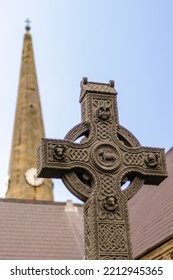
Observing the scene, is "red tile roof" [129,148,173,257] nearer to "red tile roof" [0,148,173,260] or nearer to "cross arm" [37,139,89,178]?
"red tile roof" [0,148,173,260]

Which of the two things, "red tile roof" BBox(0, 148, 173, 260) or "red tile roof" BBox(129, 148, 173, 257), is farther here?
"red tile roof" BBox(0, 148, 173, 260)

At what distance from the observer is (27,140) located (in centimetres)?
4350

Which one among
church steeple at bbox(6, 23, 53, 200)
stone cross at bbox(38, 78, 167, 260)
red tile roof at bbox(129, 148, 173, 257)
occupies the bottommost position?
stone cross at bbox(38, 78, 167, 260)

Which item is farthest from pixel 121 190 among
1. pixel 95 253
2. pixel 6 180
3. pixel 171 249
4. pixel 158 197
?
pixel 6 180

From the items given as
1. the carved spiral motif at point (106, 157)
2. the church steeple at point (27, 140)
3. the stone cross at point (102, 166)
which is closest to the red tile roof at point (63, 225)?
the stone cross at point (102, 166)

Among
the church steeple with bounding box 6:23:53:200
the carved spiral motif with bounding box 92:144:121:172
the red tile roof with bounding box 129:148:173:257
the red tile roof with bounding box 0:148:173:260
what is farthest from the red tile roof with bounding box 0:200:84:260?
the church steeple with bounding box 6:23:53:200

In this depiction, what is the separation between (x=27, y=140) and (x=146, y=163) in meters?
37.4

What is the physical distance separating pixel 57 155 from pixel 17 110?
4126 centimetres

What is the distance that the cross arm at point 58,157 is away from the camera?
5.99 meters

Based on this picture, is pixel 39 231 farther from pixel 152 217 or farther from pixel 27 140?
pixel 27 140

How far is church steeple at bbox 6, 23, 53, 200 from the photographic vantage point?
40625mm

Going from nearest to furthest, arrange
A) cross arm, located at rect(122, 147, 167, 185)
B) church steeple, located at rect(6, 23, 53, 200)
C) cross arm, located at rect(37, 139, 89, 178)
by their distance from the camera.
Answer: cross arm, located at rect(37, 139, 89, 178), cross arm, located at rect(122, 147, 167, 185), church steeple, located at rect(6, 23, 53, 200)

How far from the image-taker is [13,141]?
44.3 meters
